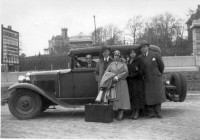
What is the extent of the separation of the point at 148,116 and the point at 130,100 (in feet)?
1.95

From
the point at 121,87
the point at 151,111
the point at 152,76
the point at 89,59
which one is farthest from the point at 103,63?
the point at 151,111

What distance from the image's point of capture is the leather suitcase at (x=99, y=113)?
5805mm

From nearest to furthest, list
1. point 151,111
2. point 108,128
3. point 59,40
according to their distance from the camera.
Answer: point 108,128, point 151,111, point 59,40

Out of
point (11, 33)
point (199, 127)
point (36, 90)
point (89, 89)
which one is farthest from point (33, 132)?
point (11, 33)

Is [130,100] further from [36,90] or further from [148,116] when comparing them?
[36,90]

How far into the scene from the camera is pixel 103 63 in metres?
6.34

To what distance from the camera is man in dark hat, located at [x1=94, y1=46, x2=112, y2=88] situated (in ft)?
Result: 20.6

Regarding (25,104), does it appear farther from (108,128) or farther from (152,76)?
(152,76)

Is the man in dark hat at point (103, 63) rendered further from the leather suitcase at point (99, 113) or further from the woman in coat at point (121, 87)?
the leather suitcase at point (99, 113)

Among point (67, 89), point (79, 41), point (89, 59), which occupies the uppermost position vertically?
point (79, 41)

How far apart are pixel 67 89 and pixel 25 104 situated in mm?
1091

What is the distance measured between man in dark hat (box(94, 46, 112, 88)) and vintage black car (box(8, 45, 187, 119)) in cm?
30

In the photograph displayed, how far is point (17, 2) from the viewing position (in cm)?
604

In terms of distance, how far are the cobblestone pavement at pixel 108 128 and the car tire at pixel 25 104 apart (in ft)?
0.65
